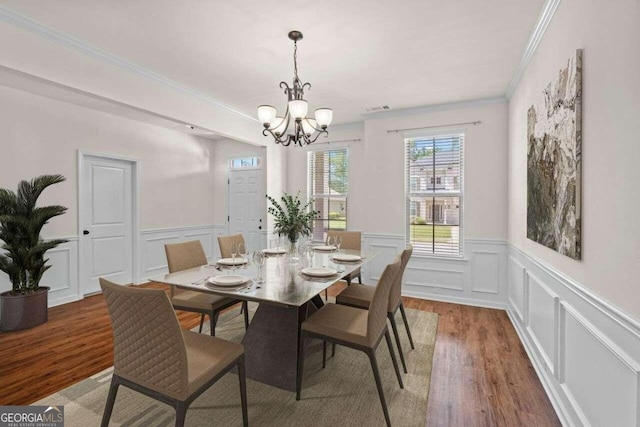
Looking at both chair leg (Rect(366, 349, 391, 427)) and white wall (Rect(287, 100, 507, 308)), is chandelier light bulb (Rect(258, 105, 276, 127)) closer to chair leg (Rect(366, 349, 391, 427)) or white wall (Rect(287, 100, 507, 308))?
white wall (Rect(287, 100, 507, 308))

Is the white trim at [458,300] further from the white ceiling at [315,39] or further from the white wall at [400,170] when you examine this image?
the white ceiling at [315,39]

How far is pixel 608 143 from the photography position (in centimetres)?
139

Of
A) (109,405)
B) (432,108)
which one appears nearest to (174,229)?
(109,405)

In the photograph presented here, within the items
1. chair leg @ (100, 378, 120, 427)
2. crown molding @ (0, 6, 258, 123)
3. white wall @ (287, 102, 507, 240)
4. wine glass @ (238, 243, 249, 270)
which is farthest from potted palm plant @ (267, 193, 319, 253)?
chair leg @ (100, 378, 120, 427)

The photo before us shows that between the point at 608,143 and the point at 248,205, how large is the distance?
16.8ft

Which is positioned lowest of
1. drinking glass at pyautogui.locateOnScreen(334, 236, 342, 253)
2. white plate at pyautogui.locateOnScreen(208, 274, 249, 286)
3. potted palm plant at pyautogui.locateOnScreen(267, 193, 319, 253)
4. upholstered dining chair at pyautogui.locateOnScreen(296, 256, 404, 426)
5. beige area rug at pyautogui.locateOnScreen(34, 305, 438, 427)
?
beige area rug at pyautogui.locateOnScreen(34, 305, 438, 427)

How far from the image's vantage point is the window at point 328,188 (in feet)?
16.9

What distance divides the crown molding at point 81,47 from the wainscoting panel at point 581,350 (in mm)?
3921

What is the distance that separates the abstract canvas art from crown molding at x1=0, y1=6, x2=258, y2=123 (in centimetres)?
349

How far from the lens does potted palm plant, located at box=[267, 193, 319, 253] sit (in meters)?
3.99

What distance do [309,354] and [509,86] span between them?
356 cm

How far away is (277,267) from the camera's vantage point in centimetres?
259

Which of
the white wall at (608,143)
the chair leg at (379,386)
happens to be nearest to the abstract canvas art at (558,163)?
the white wall at (608,143)

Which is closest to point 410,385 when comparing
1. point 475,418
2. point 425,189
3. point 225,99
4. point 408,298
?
point 475,418
